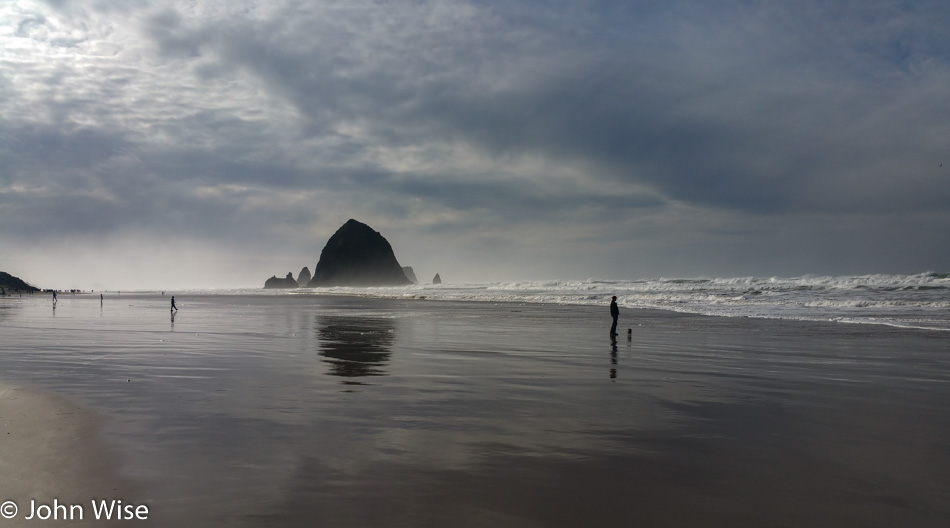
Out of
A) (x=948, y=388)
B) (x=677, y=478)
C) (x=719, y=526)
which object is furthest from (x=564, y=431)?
(x=948, y=388)

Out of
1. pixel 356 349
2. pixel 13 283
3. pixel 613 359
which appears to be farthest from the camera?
pixel 13 283

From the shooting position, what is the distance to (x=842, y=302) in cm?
3906

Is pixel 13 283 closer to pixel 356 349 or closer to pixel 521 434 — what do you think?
pixel 356 349

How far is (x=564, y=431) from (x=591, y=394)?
2703mm

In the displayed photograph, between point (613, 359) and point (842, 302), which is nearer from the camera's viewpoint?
point (613, 359)

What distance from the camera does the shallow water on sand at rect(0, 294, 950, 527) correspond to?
4.81 metres

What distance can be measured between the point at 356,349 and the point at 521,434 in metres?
10.8

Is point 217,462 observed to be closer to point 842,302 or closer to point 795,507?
point 795,507

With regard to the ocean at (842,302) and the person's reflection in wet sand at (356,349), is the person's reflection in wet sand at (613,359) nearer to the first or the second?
the person's reflection in wet sand at (356,349)

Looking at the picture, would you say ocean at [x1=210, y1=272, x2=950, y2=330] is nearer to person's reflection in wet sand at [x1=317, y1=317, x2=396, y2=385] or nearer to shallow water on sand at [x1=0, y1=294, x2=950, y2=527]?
shallow water on sand at [x1=0, y1=294, x2=950, y2=527]

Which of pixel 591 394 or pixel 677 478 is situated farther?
pixel 591 394

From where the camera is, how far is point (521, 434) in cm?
710

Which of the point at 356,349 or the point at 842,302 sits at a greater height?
the point at 842,302

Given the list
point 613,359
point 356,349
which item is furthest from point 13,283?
point 613,359
